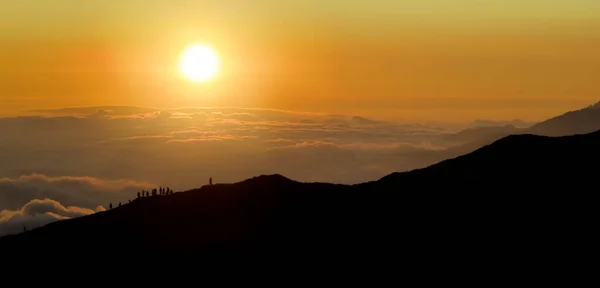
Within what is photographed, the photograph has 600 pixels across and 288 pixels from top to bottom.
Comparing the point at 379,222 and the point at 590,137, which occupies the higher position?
the point at 590,137

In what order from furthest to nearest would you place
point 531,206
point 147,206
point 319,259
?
point 147,206, point 531,206, point 319,259

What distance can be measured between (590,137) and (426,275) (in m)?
39.5

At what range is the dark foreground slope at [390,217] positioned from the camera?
91.3 metres

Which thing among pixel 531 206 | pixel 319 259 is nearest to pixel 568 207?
pixel 531 206

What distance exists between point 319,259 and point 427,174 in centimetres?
2412

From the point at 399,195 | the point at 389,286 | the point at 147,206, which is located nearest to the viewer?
the point at 389,286

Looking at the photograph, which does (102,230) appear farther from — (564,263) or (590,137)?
(590,137)

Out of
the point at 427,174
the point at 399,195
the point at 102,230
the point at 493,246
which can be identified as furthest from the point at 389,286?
the point at 102,230

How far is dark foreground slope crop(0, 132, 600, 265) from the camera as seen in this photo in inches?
3595

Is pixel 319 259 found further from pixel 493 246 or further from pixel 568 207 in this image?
pixel 568 207

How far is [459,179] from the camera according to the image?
106 metres

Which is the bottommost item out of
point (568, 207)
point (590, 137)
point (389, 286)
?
point (389, 286)

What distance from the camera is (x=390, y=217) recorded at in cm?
9819

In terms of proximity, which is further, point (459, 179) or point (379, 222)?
point (459, 179)
